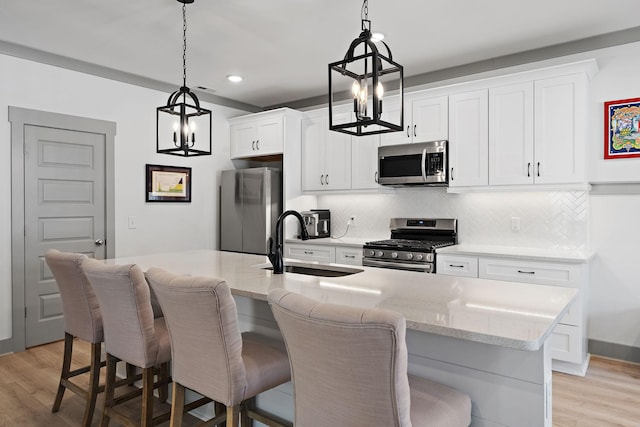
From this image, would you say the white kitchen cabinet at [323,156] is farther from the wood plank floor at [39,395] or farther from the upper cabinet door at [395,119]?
the wood plank floor at [39,395]

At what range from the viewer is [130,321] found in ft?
6.53

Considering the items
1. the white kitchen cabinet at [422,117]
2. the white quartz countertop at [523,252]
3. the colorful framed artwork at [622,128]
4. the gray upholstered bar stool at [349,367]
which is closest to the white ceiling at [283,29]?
the white kitchen cabinet at [422,117]

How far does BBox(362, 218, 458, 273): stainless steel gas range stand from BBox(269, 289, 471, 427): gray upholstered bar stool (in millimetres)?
2529

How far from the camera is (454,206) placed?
435 centimetres

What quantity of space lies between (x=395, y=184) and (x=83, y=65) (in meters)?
3.28

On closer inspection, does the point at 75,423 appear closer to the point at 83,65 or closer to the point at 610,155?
the point at 83,65

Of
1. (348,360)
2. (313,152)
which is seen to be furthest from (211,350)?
(313,152)

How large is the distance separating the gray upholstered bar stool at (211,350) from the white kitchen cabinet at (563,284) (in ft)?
7.66

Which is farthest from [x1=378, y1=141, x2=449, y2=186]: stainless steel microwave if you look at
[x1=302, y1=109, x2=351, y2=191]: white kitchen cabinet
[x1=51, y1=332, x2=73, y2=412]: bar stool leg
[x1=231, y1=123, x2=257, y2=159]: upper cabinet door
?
[x1=51, y1=332, x2=73, y2=412]: bar stool leg

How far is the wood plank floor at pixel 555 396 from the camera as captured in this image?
2.55m

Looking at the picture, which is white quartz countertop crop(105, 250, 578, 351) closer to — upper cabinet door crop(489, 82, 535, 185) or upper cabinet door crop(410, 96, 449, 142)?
upper cabinet door crop(489, 82, 535, 185)

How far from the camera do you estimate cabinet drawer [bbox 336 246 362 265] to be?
437 centimetres

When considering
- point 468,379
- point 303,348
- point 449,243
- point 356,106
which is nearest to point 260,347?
point 303,348

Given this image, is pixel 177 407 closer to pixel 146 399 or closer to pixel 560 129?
pixel 146 399
